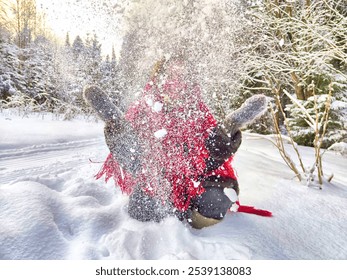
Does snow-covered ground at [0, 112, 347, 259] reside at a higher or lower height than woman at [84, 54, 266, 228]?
lower

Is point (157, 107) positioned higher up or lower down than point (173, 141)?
higher up

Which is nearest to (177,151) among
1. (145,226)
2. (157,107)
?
(157,107)

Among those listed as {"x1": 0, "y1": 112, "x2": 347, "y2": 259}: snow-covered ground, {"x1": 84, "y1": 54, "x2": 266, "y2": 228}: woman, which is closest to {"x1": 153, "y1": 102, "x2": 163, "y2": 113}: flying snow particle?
{"x1": 84, "y1": 54, "x2": 266, "y2": 228}: woman

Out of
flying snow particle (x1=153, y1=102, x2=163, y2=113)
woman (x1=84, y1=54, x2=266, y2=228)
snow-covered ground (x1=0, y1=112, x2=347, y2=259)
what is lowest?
snow-covered ground (x1=0, y1=112, x2=347, y2=259)

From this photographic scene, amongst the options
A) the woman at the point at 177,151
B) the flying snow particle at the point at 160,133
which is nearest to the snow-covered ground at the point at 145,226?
the woman at the point at 177,151

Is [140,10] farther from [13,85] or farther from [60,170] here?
[13,85]

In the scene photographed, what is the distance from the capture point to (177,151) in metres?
0.99

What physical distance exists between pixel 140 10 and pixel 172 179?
939 mm

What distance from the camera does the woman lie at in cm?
94

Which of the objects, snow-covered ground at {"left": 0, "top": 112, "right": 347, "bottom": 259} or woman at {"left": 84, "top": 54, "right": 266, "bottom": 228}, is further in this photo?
woman at {"left": 84, "top": 54, "right": 266, "bottom": 228}

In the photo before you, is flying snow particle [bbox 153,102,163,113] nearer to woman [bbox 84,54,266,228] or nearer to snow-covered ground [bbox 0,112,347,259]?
woman [bbox 84,54,266,228]

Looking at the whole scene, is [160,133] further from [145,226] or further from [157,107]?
[145,226]

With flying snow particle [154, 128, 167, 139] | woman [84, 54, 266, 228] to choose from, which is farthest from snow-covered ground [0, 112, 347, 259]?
flying snow particle [154, 128, 167, 139]

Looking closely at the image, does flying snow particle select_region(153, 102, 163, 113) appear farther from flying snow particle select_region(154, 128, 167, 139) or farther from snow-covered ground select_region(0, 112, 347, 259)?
snow-covered ground select_region(0, 112, 347, 259)
